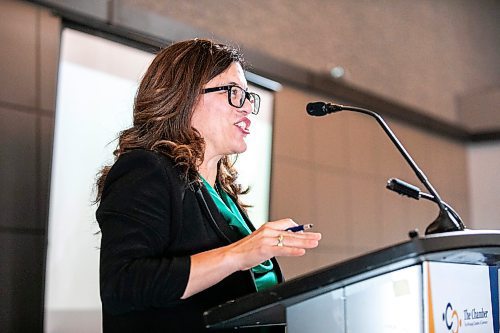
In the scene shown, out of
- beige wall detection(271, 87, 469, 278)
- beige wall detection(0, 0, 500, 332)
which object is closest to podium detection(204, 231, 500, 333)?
beige wall detection(0, 0, 500, 332)

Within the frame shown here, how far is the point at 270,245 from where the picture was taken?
1.27 meters

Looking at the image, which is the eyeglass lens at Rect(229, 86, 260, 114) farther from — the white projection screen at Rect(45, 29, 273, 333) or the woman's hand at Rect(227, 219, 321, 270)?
the white projection screen at Rect(45, 29, 273, 333)

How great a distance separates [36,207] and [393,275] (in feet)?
6.82

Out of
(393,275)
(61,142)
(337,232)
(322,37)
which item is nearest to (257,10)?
(322,37)

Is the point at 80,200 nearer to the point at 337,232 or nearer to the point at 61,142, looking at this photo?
the point at 61,142

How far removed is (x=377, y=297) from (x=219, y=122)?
64 cm

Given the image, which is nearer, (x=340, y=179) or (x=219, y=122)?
(x=219, y=122)

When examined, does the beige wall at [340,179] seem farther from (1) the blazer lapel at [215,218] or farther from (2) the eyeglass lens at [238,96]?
(1) the blazer lapel at [215,218]

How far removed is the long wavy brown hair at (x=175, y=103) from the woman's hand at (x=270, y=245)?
31 centimetres

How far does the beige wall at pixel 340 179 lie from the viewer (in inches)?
189

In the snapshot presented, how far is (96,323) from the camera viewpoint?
126 inches

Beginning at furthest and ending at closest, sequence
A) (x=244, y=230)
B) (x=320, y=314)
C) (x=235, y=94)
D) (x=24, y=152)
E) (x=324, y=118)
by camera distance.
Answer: (x=324, y=118)
(x=24, y=152)
(x=235, y=94)
(x=244, y=230)
(x=320, y=314)

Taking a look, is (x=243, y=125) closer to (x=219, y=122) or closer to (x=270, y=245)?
(x=219, y=122)

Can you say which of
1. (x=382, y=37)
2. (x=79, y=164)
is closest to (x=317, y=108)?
(x=79, y=164)
